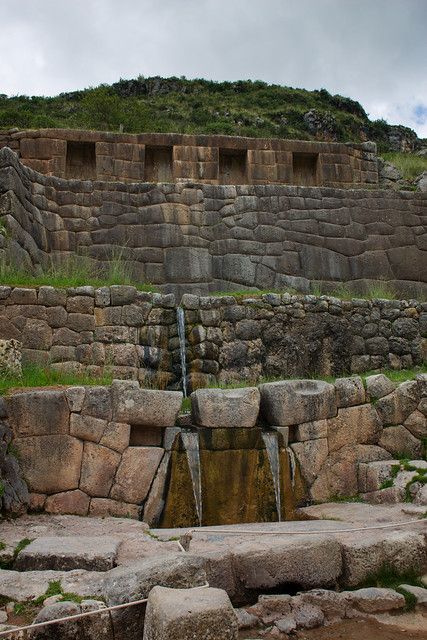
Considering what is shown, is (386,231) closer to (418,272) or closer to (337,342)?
(418,272)

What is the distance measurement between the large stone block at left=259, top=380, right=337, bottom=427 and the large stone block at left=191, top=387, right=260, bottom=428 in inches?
9.1

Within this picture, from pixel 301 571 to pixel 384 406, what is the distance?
3412 millimetres

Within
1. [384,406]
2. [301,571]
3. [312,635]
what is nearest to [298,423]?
[384,406]

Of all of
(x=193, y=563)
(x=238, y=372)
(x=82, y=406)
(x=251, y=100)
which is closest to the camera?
(x=193, y=563)

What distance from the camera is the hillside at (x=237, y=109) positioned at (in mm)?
30609

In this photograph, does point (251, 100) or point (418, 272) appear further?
point (251, 100)

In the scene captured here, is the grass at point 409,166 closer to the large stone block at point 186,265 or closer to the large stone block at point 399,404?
the large stone block at point 186,265

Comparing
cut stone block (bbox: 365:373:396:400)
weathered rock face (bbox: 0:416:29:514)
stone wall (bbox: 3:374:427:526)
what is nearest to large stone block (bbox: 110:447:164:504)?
stone wall (bbox: 3:374:427:526)

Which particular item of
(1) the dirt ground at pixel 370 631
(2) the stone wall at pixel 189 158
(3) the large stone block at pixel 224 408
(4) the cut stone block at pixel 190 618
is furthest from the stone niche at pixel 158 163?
(4) the cut stone block at pixel 190 618

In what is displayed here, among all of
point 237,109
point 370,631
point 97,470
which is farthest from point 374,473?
point 237,109

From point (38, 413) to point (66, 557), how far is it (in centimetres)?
205

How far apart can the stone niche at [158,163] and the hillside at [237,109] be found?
13877 millimetres

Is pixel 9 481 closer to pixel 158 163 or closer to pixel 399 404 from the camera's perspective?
pixel 399 404

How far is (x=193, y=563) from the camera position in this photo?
3844 mm
